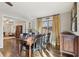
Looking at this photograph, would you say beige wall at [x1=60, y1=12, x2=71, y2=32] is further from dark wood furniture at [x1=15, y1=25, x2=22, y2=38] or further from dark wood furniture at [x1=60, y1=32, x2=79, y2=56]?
dark wood furniture at [x1=15, y1=25, x2=22, y2=38]

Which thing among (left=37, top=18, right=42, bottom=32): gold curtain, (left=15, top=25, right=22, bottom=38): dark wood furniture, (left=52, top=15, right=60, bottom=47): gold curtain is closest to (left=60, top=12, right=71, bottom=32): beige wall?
(left=52, top=15, right=60, bottom=47): gold curtain

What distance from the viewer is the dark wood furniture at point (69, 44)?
8.13 ft

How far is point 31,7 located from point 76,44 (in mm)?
1212

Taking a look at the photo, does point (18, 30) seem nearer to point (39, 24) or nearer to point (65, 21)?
point (39, 24)

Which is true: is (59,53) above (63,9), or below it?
below

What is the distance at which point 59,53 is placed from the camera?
2.54 m

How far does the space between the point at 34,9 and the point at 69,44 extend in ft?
3.52

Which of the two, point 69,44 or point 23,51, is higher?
point 69,44

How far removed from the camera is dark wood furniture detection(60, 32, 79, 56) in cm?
248

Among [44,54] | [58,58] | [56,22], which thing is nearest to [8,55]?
[44,54]

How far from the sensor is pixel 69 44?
2.61 meters

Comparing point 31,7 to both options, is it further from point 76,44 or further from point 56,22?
point 76,44

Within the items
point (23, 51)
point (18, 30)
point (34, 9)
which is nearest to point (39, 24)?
point (34, 9)

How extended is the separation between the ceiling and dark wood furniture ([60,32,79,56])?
21.3 inches
